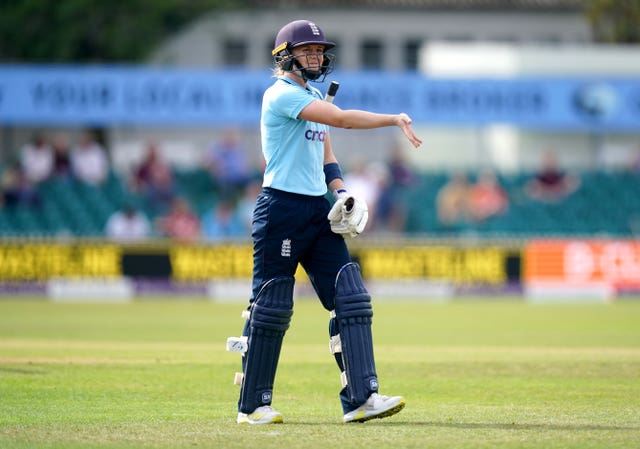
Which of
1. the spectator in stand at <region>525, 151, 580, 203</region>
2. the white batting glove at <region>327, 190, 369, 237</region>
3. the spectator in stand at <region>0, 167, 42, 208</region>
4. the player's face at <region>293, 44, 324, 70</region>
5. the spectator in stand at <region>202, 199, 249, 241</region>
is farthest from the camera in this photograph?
the spectator in stand at <region>525, 151, 580, 203</region>

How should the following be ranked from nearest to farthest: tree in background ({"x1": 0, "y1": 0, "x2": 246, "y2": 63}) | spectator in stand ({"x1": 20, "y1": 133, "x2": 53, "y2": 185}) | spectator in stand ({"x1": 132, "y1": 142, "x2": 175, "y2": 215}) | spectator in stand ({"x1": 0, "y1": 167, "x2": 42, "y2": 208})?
spectator in stand ({"x1": 0, "y1": 167, "x2": 42, "y2": 208}), spectator in stand ({"x1": 20, "y1": 133, "x2": 53, "y2": 185}), spectator in stand ({"x1": 132, "y1": 142, "x2": 175, "y2": 215}), tree in background ({"x1": 0, "y1": 0, "x2": 246, "y2": 63})

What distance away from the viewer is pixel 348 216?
6816 mm

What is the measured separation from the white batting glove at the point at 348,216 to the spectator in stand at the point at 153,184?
1512cm

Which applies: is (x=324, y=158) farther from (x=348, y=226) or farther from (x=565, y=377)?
(x=565, y=377)

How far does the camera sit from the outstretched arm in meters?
6.41

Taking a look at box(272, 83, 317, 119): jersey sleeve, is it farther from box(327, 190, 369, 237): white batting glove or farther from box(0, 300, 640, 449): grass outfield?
box(0, 300, 640, 449): grass outfield

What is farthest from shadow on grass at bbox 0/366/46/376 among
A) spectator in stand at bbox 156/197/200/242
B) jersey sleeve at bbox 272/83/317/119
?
spectator in stand at bbox 156/197/200/242

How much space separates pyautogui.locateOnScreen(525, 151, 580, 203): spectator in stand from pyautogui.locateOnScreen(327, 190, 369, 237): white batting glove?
1638 cm

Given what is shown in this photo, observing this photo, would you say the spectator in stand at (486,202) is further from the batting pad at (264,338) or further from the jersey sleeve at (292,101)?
the jersey sleeve at (292,101)

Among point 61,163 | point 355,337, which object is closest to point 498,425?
point 355,337

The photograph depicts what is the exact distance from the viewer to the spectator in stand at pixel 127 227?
2031cm

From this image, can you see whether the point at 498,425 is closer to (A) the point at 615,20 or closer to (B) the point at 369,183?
(B) the point at 369,183

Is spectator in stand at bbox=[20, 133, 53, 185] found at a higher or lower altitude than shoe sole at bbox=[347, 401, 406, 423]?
higher

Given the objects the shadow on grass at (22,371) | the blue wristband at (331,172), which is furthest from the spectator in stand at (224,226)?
the blue wristband at (331,172)
